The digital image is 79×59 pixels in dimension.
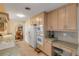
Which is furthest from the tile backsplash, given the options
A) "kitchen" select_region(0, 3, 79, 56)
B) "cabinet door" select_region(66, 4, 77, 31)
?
"cabinet door" select_region(66, 4, 77, 31)

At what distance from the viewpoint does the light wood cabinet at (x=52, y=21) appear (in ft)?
7.28

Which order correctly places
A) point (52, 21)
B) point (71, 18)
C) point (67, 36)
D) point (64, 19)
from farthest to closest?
1. point (52, 21)
2. point (67, 36)
3. point (64, 19)
4. point (71, 18)

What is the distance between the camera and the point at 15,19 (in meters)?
1.51

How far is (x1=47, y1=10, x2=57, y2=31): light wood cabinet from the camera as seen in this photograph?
7.28 ft

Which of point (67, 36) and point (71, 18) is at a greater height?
point (71, 18)

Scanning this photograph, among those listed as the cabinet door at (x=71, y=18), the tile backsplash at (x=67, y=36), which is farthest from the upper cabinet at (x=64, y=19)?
the tile backsplash at (x=67, y=36)

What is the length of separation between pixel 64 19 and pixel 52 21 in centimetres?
53

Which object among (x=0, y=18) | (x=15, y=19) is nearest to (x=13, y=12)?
(x=15, y=19)

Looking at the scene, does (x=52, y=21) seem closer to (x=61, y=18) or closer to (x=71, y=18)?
(x=61, y=18)

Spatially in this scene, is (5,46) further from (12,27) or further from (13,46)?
(12,27)

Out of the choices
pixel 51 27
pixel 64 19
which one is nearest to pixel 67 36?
pixel 64 19

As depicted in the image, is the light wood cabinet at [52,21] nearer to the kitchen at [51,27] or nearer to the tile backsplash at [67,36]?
the kitchen at [51,27]

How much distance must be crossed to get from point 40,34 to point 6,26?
1473 millimetres

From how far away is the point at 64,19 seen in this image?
1865mm
